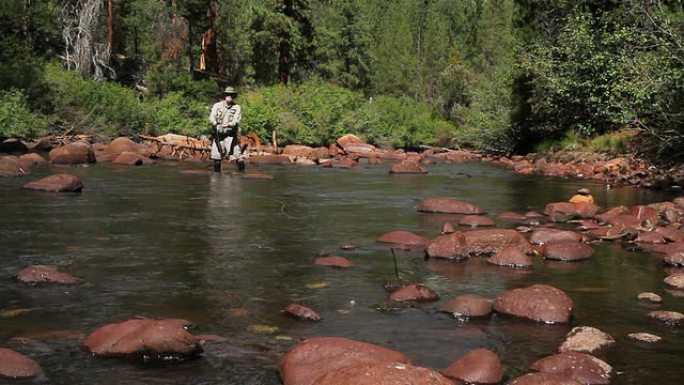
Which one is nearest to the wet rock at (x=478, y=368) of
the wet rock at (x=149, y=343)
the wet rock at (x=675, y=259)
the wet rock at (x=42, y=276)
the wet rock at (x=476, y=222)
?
the wet rock at (x=149, y=343)

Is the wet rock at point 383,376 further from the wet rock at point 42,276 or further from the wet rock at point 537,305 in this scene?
the wet rock at point 42,276

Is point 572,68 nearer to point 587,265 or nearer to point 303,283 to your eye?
point 587,265

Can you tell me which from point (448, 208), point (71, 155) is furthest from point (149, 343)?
Result: point (71, 155)

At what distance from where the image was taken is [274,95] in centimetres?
3284

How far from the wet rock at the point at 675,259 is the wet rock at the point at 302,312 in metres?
4.79

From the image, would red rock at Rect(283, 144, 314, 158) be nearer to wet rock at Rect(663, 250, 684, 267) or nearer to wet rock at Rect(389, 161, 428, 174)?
wet rock at Rect(389, 161, 428, 174)

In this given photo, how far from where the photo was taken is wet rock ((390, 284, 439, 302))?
7.58 meters


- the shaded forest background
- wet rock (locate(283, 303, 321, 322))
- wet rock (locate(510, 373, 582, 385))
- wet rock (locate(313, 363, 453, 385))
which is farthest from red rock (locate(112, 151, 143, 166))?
wet rock (locate(313, 363, 453, 385))

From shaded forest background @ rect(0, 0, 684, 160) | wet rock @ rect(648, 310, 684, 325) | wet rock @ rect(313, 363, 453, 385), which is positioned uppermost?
shaded forest background @ rect(0, 0, 684, 160)

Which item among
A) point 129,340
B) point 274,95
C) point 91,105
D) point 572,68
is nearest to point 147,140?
point 91,105

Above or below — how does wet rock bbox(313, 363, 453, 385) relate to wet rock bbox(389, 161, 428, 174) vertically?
below

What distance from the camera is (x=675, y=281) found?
27.7 ft

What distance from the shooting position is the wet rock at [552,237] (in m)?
10.9

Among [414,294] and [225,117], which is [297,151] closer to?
[225,117]
